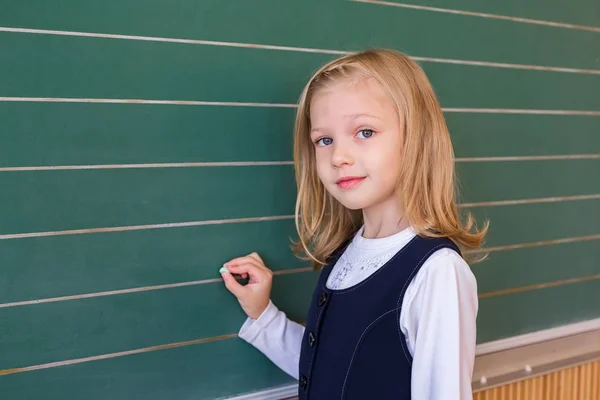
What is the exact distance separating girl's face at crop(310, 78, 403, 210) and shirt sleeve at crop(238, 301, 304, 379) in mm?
296

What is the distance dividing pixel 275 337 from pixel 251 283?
0.11m

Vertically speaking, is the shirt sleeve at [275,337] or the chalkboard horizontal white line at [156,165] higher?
the chalkboard horizontal white line at [156,165]

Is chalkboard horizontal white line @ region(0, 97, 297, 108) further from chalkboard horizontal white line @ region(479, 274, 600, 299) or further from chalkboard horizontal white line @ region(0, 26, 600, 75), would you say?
chalkboard horizontal white line @ region(479, 274, 600, 299)

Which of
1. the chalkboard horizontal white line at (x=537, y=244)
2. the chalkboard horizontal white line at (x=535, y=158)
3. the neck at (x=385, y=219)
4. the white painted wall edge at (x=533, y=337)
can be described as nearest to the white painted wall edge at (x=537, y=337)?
the white painted wall edge at (x=533, y=337)

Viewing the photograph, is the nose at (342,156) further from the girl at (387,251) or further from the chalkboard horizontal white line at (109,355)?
the chalkboard horizontal white line at (109,355)

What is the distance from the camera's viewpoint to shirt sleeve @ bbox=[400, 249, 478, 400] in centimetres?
84

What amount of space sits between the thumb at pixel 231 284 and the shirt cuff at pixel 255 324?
0.07 m

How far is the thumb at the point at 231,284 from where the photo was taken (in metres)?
1.07

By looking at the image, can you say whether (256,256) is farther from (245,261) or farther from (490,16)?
(490,16)

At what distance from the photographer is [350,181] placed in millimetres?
946

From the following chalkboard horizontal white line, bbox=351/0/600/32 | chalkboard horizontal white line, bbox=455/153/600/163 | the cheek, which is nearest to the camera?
the cheek

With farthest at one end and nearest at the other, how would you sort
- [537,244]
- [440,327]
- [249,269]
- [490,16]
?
1. [537,244]
2. [490,16]
3. [249,269]
4. [440,327]

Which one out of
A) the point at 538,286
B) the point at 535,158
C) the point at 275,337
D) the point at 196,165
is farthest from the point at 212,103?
the point at 538,286

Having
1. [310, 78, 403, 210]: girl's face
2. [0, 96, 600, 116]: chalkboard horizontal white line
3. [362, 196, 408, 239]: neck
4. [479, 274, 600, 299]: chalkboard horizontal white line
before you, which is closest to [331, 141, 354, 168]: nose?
[310, 78, 403, 210]: girl's face
